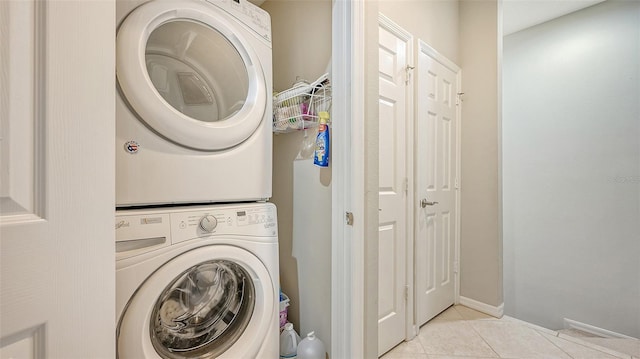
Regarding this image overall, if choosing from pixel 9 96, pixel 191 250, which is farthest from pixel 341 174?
pixel 9 96

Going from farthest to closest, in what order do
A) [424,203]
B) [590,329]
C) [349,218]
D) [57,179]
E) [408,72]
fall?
[590,329], [424,203], [408,72], [349,218], [57,179]

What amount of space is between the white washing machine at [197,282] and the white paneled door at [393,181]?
0.77 meters

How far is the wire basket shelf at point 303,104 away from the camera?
1.34 metres

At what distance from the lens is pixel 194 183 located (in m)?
1.00

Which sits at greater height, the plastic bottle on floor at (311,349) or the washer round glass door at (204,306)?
the washer round glass door at (204,306)

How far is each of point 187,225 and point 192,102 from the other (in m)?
0.47

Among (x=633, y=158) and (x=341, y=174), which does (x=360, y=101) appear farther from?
(x=633, y=158)

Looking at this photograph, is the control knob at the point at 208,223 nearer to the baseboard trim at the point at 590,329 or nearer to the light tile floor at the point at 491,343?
the light tile floor at the point at 491,343

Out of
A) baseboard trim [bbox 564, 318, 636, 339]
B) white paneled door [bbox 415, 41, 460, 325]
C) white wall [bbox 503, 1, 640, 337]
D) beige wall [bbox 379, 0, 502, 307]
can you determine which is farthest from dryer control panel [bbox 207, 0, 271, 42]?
baseboard trim [bbox 564, 318, 636, 339]

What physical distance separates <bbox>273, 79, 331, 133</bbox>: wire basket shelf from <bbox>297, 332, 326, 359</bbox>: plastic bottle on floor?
1039 millimetres

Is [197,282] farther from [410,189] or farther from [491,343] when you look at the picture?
[491,343]

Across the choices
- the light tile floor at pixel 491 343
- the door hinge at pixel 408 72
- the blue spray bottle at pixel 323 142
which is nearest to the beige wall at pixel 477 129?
the light tile floor at pixel 491 343

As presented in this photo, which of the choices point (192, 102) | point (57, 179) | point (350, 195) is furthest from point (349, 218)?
point (57, 179)

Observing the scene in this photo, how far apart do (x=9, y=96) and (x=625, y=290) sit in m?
3.58
